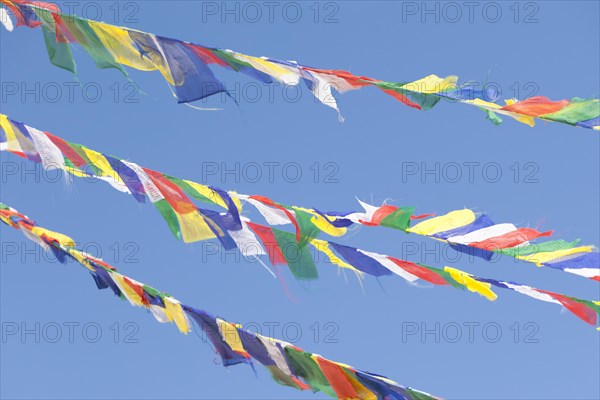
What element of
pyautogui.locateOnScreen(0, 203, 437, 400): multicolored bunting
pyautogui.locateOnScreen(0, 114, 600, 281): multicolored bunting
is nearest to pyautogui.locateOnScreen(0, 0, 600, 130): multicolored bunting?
pyautogui.locateOnScreen(0, 114, 600, 281): multicolored bunting

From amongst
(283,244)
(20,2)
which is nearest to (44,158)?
(20,2)

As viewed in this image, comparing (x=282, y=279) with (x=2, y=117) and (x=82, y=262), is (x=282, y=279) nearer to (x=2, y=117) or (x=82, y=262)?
(x=82, y=262)

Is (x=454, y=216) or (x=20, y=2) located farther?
(x=20, y=2)

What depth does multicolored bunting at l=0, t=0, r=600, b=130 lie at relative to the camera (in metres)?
7.50

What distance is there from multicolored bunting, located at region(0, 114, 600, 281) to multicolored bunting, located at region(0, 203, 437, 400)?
552mm

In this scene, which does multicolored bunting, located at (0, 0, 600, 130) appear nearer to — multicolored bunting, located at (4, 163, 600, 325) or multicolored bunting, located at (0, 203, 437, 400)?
multicolored bunting, located at (4, 163, 600, 325)

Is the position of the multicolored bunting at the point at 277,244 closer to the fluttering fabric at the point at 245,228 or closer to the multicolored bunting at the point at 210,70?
the fluttering fabric at the point at 245,228

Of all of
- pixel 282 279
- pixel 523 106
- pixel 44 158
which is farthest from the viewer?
pixel 44 158

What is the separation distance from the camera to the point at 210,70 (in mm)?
8367

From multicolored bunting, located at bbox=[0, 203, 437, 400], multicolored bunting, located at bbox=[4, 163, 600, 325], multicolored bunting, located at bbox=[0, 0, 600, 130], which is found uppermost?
multicolored bunting, located at bbox=[0, 0, 600, 130]

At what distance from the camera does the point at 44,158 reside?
8945 mm

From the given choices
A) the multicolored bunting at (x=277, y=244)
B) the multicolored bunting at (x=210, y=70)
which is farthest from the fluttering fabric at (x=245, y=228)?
the multicolored bunting at (x=210, y=70)

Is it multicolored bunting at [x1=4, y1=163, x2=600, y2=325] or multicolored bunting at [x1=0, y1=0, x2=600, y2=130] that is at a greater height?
multicolored bunting at [x1=0, y1=0, x2=600, y2=130]

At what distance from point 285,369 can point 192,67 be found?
218cm
